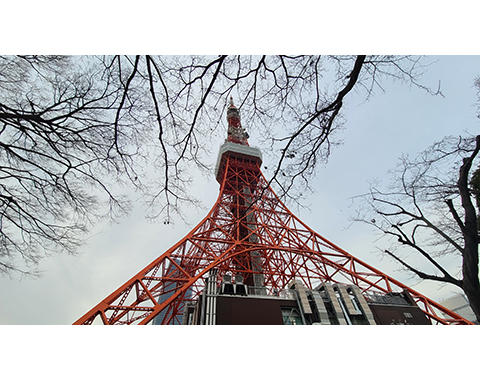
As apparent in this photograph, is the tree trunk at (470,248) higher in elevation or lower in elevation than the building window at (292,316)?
lower

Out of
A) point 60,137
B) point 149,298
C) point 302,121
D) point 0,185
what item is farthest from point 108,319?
point 302,121

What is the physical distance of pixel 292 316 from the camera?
9.78m

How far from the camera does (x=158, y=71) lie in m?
2.63

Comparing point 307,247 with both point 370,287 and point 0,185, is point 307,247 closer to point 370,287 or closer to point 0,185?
point 370,287

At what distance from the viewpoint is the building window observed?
9586 millimetres

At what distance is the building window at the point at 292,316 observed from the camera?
377 inches

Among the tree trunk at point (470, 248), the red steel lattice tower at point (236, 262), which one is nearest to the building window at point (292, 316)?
the red steel lattice tower at point (236, 262)

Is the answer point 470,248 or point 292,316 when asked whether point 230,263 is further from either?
point 470,248

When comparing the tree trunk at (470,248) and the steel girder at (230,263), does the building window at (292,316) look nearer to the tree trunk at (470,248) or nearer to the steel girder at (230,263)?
the steel girder at (230,263)

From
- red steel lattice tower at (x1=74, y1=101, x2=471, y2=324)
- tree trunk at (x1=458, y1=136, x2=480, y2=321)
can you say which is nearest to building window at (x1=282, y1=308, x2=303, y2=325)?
red steel lattice tower at (x1=74, y1=101, x2=471, y2=324)

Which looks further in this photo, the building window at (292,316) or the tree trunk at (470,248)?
the building window at (292,316)

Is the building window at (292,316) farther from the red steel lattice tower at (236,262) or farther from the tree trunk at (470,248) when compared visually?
the tree trunk at (470,248)

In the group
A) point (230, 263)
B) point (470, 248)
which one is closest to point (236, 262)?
point (230, 263)

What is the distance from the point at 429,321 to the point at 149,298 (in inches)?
544
